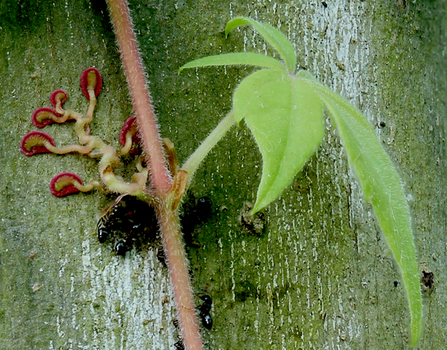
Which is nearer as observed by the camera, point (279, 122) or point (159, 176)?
point (279, 122)

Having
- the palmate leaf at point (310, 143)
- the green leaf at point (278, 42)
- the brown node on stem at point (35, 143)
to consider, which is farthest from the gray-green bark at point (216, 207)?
the palmate leaf at point (310, 143)

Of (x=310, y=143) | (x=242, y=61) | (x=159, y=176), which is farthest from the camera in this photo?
(x=159, y=176)

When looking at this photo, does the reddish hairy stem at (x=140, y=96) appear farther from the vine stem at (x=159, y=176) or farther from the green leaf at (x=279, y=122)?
the green leaf at (x=279, y=122)

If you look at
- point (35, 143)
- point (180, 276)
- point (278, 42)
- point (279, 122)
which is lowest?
point (180, 276)

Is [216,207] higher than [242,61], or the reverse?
[242,61]

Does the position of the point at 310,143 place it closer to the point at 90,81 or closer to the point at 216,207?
the point at 216,207

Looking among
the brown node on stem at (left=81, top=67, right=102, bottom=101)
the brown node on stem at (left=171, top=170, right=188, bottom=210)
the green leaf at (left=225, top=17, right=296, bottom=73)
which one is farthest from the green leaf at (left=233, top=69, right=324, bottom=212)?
the brown node on stem at (left=81, top=67, right=102, bottom=101)

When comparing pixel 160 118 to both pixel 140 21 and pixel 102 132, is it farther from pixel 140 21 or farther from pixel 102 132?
pixel 140 21

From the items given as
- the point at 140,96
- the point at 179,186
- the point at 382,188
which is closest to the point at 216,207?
the point at 179,186
